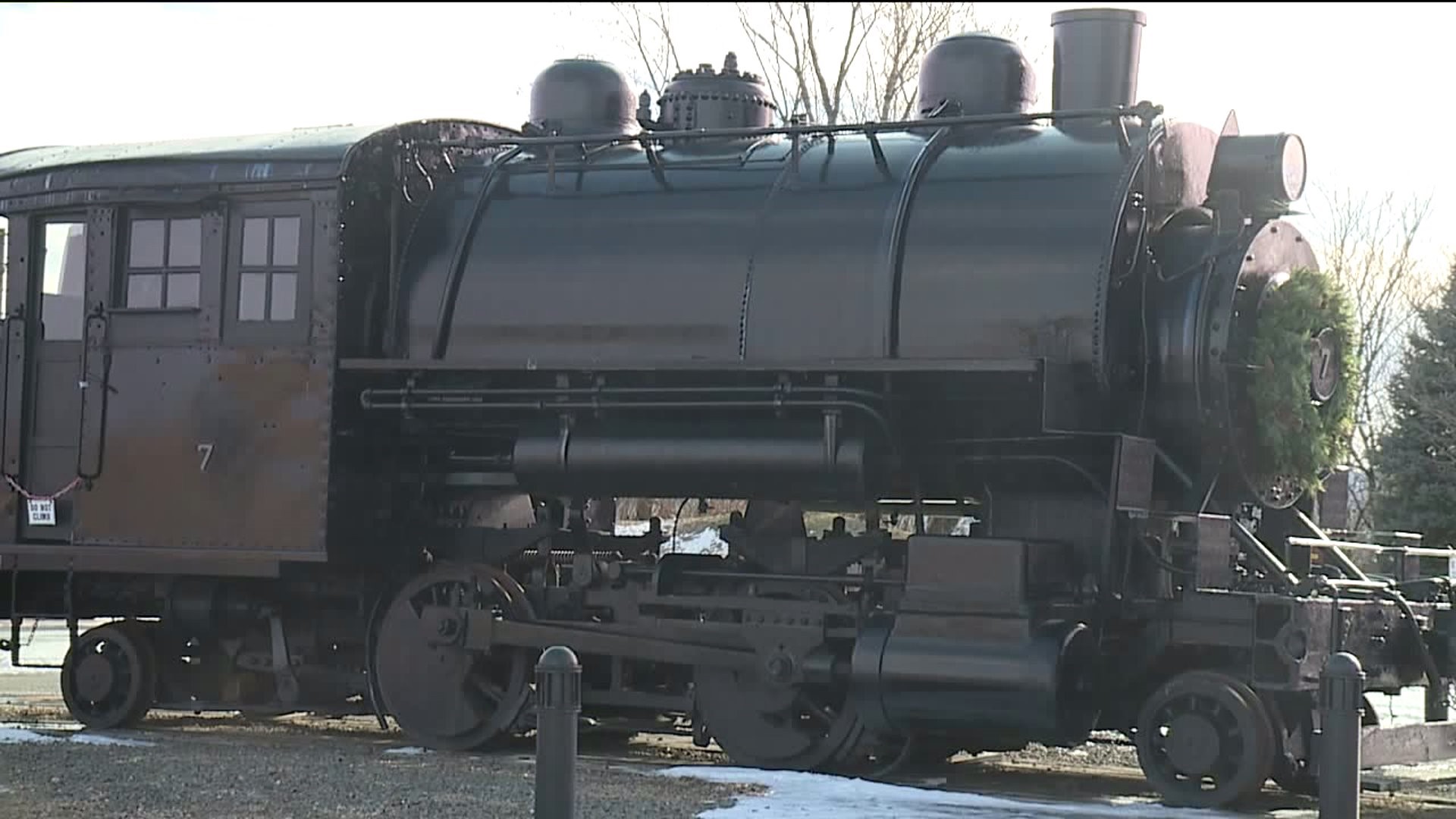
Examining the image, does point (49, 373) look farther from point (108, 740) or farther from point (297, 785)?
point (297, 785)

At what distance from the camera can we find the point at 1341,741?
712 cm

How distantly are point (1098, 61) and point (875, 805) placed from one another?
430 centimetres

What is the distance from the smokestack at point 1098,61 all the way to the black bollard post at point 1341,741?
4366mm

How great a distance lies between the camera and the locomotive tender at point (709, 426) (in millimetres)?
9719

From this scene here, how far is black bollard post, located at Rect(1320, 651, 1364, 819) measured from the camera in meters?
7.10

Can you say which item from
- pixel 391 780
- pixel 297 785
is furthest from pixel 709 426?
pixel 297 785

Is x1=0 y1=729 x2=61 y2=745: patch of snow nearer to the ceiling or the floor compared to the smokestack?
nearer to the floor

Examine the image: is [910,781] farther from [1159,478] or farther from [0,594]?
[0,594]

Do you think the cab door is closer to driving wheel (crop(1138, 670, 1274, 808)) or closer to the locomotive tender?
the locomotive tender

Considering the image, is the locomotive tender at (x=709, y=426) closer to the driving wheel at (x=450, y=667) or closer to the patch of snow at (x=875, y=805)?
the driving wheel at (x=450, y=667)

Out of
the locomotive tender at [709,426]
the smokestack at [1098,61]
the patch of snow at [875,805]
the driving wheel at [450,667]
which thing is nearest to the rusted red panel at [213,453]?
the locomotive tender at [709,426]

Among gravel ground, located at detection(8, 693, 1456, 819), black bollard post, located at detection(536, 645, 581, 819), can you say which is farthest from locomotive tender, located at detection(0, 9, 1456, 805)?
black bollard post, located at detection(536, 645, 581, 819)

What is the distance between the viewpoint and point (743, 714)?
1063 centimetres

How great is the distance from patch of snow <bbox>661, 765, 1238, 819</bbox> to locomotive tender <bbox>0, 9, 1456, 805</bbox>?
0.43 meters
